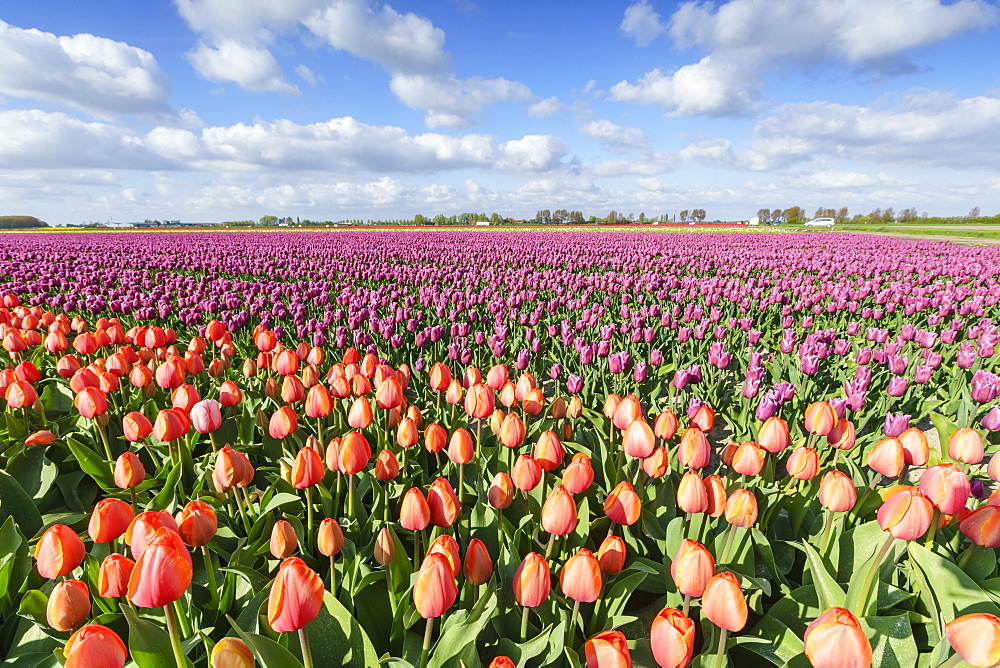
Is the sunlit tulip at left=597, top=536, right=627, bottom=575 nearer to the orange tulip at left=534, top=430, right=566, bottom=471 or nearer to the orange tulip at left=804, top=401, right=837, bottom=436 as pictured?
the orange tulip at left=534, top=430, right=566, bottom=471

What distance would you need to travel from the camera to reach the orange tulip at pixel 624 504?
1.84m

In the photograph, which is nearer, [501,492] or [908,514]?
[908,514]

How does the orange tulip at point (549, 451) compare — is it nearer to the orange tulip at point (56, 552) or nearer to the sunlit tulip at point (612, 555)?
the sunlit tulip at point (612, 555)

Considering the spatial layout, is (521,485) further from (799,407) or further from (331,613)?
(799,407)

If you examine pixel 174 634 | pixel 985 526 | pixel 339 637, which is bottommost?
pixel 339 637

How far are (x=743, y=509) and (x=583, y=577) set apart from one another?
0.77 metres

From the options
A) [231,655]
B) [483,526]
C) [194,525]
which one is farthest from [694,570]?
[194,525]

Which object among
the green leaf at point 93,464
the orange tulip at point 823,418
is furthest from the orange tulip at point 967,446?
the green leaf at point 93,464

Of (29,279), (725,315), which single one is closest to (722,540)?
(725,315)

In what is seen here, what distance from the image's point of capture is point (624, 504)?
1852 millimetres

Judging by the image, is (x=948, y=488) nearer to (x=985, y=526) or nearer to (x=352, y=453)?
(x=985, y=526)

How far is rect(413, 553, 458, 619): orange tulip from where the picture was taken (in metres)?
1.36

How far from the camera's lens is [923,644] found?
179 cm

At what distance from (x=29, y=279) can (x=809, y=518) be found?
15230mm
